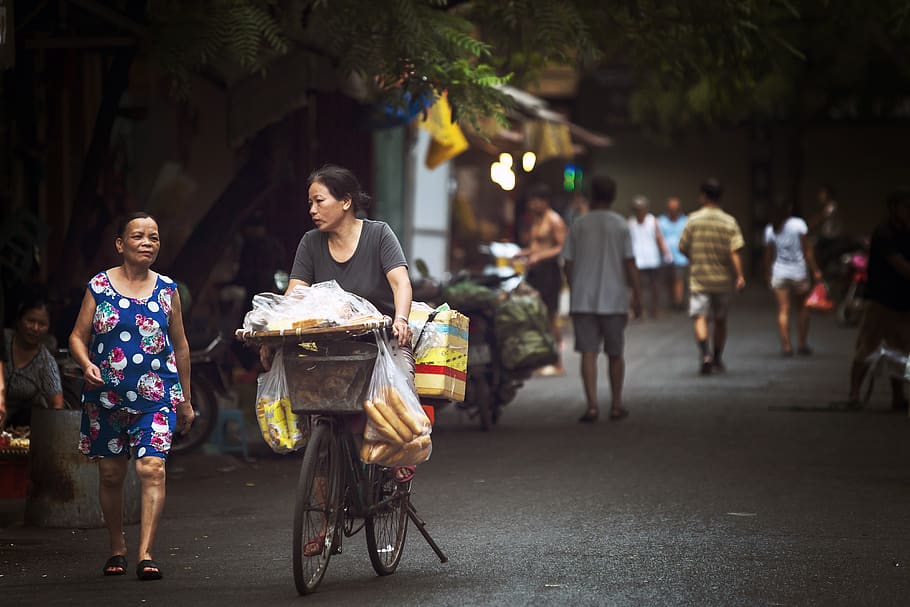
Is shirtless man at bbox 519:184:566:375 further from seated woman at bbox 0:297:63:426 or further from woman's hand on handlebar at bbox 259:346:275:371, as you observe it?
woman's hand on handlebar at bbox 259:346:275:371

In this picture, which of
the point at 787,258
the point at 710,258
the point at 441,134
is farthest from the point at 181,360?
the point at 787,258

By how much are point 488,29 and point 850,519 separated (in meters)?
5.75

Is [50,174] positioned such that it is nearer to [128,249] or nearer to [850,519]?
[128,249]

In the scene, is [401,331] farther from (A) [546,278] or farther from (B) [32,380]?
(A) [546,278]

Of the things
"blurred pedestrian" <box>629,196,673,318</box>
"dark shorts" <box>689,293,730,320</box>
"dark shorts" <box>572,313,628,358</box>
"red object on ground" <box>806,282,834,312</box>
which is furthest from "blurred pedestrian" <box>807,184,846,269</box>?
"dark shorts" <box>572,313,628,358</box>

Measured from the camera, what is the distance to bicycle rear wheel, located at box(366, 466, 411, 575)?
6.65 metres

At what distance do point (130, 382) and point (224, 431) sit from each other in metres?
4.75

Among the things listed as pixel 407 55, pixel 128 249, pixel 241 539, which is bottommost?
pixel 241 539

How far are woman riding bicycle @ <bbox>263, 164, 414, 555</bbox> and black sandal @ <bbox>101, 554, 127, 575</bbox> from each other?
140 cm

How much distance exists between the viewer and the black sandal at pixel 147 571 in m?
6.79

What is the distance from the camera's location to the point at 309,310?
6.23 meters

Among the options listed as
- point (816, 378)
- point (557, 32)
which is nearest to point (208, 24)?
point (557, 32)

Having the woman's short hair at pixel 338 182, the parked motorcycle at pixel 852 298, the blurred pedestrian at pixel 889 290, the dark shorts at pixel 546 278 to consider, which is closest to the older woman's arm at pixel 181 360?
the woman's short hair at pixel 338 182

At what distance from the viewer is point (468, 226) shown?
2764cm
